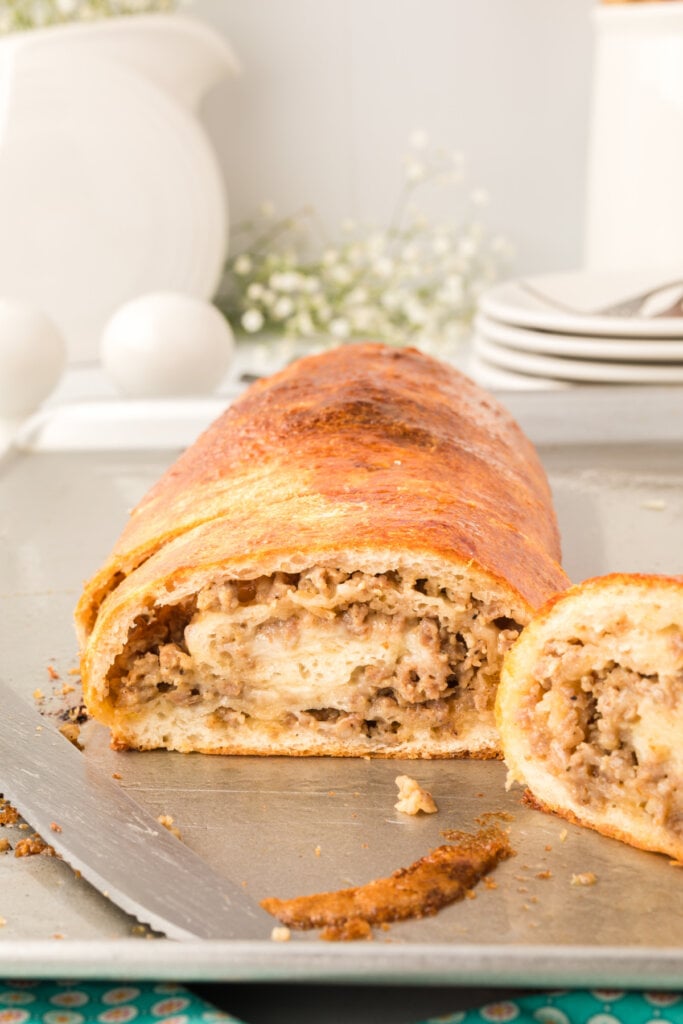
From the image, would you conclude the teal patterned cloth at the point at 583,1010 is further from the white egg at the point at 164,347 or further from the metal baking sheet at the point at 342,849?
the white egg at the point at 164,347

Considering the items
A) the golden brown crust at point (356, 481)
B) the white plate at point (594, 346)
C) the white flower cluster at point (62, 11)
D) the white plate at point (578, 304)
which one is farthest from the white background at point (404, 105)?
the golden brown crust at point (356, 481)

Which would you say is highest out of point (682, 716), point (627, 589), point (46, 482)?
point (627, 589)

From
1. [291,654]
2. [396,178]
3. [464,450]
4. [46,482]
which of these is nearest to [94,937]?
[291,654]

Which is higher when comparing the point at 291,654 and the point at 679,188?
the point at 679,188

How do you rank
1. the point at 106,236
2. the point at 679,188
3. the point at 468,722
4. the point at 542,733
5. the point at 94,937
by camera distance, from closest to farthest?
the point at 94,937
the point at 542,733
the point at 468,722
the point at 679,188
the point at 106,236

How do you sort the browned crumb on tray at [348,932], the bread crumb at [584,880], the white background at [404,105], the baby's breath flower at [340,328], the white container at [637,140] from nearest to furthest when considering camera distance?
the browned crumb on tray at [348,932] → the bread crumb at [584,880] → the white container at [637,140] → the baby's breath flower at [340,328] → the white background at [404,105]

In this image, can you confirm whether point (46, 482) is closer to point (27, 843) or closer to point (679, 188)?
point (27, 843)

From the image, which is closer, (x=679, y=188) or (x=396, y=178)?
(x=679, y=188)
